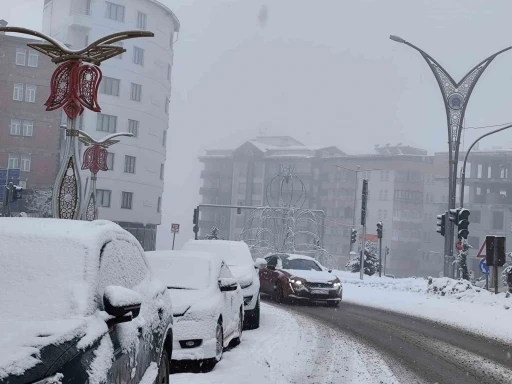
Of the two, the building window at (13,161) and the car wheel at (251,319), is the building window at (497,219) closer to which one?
the building window at (13,161)

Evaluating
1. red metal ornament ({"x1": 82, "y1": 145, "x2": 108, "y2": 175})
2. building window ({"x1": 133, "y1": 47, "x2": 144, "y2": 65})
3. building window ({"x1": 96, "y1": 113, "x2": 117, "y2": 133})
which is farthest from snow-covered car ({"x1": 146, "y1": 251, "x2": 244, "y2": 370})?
building window ({"x1": 133, "y1": 47, "x2": 144, "y2": 65})

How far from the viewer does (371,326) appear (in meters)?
17.2

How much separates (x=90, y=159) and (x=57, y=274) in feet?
114

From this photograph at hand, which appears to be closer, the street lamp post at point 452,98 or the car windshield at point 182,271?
the car windshield at point 182,271

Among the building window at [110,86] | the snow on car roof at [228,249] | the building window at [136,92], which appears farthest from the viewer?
the building window at [136,92]

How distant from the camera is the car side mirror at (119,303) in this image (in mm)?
4496

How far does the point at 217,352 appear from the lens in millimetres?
9828

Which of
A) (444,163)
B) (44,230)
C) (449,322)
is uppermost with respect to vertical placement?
(444,163)

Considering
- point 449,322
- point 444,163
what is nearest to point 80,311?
point 449,322

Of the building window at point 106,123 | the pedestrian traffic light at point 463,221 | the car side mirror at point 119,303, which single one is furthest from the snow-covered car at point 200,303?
the building window at point 106,123

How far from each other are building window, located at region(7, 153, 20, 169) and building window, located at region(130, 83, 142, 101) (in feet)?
37.9

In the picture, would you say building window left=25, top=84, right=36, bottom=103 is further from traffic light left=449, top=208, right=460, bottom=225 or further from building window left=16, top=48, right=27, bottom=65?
traffic light left=449, top=208, right=460, bottom=225

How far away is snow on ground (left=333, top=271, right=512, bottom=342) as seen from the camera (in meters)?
18.6

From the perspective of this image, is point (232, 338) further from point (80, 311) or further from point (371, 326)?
point (80, 311)
